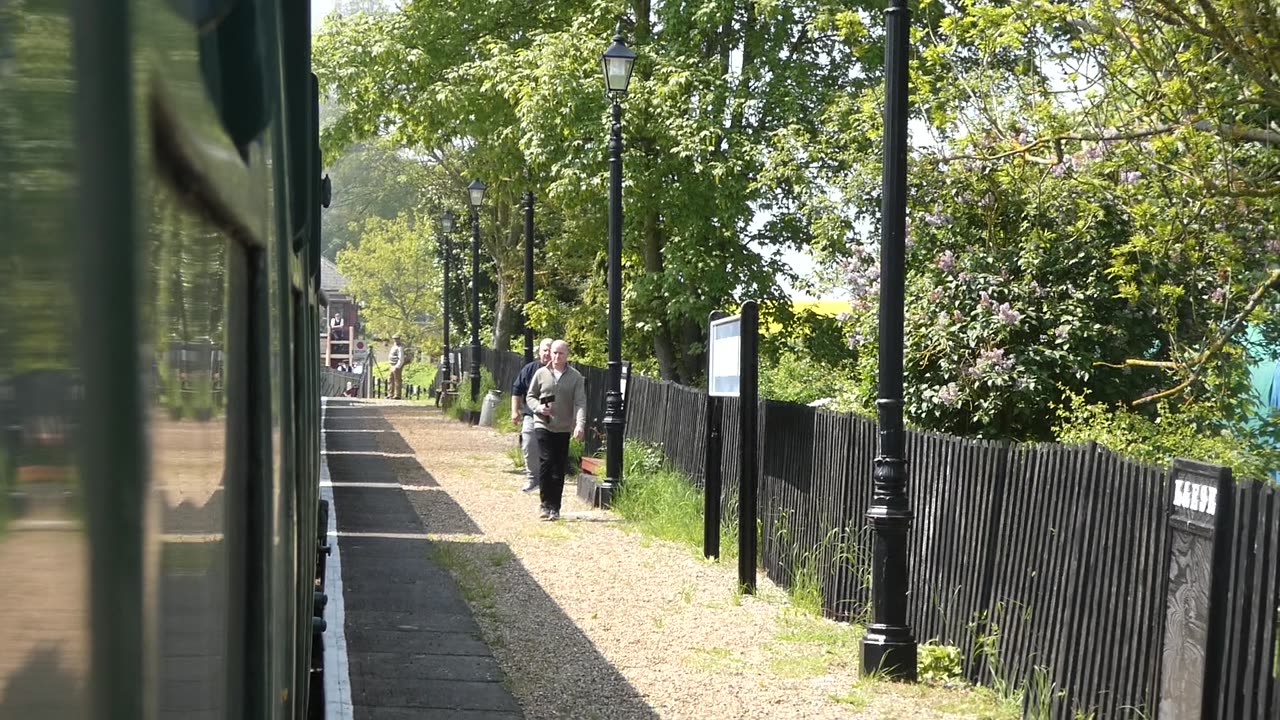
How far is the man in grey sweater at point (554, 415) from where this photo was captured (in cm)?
1538

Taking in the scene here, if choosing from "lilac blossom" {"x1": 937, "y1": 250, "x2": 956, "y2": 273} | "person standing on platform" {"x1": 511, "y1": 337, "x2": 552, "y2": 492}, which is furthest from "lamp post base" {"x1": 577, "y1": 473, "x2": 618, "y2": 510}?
"lilac blossom" {"x1": 937, "y1": 250, "x2": 956, "y2": 273}

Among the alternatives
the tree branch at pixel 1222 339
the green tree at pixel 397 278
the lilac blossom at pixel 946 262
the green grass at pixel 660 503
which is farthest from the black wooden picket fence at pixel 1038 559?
the green tree at pixel 397 278

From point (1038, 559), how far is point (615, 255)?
10.1 m

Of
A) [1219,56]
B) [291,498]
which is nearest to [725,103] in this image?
[1219,56]

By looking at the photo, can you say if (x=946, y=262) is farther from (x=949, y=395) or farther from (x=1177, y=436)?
(x=1177, y=436)

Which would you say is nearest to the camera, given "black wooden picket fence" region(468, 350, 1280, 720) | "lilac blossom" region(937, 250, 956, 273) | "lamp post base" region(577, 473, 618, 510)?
"black wooden picket fence" region(468, 350, 1280, 720)

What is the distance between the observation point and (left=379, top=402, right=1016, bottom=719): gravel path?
8180mm

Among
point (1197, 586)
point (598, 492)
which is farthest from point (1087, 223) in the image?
point (1197, 586)

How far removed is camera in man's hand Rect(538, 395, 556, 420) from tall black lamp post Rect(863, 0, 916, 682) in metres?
6.92

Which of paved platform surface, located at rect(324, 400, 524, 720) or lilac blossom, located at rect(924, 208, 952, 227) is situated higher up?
lilac blossom, located at rect(924, 208, 952, 227)

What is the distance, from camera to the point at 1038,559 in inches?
308

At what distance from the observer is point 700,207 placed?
75.8 ft

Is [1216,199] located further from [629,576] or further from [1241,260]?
[629,576]

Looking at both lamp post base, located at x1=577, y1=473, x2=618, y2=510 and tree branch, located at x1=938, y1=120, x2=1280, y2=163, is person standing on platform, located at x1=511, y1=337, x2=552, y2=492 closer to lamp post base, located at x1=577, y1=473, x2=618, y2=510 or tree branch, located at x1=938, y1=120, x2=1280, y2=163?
lamp post base, located at x1=577, y1=473, x2=618, y2=510
